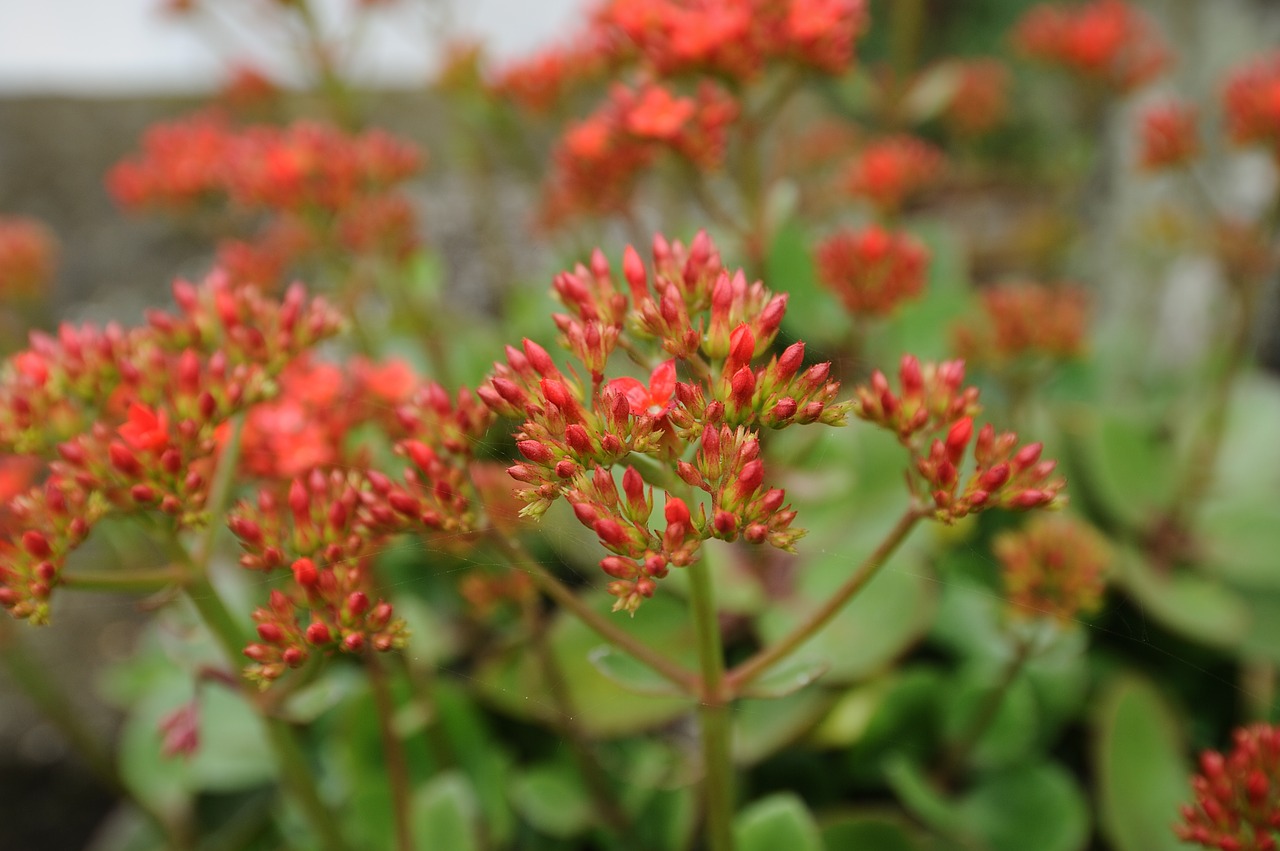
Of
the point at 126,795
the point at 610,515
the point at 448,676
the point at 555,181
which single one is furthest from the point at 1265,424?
the point at 126,795

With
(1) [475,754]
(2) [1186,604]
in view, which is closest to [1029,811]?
(2) [1186,604]

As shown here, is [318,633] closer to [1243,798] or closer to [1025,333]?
[1243,798]

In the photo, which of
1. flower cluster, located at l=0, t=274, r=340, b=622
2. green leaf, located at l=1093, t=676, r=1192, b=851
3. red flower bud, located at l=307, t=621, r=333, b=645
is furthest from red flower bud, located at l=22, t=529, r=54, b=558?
green leaf, located at l=1093, t=676, r=1192, b=851

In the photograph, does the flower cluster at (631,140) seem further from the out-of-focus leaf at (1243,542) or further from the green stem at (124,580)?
the out-of-focus leaf at (1243,542)

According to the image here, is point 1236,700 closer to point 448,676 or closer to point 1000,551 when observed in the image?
point 1000,551

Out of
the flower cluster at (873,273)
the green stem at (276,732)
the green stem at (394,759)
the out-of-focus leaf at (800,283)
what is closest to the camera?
the green stem at (276,732)

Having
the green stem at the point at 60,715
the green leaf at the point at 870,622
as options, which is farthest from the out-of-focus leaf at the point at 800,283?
the green stem at the point at 60,715
